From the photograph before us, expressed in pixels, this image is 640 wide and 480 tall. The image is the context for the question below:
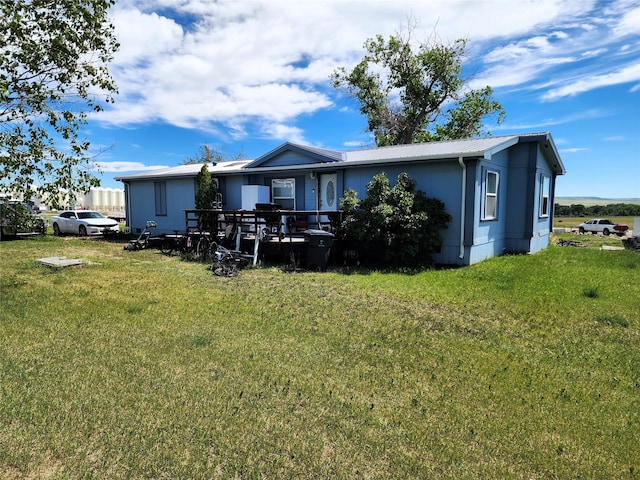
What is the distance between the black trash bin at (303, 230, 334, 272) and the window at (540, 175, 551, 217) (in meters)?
8.31

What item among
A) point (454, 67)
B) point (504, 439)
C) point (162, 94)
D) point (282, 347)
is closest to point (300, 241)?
point (282, 347)

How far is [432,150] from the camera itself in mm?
11391

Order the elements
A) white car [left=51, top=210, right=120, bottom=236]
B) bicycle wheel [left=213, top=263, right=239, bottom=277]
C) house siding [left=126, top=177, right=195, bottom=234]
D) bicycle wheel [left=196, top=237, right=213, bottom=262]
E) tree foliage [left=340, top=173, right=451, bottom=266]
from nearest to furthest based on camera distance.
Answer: bicycle wheel [left=213, top=263, right=239, bottom=277], tree foliage [left=340, top=173, right=451, bottom=266], bicycle wheel [left=196, top=237, right=213, bottom=262], house siding [left=126, top=177, right=195, bottom=234], white car [left=51, top=210, right=120, bottom=236]

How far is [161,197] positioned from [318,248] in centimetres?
1126

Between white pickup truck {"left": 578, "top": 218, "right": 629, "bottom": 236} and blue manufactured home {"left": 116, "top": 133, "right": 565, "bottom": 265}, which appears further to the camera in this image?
white pickup truck {"left": 578, "top": 218, "right": 629, "bottom": 236}

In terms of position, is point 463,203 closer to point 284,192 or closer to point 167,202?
point 284,192

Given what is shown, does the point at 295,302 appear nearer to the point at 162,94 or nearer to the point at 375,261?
the point at 375,261

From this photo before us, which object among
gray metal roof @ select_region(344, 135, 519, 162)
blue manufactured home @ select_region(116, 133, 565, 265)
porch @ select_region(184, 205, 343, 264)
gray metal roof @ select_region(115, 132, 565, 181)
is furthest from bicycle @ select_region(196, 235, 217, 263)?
gray metal roof @ select_region(344, 135, 519, 162)

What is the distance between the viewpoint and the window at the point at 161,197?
18.0 meters

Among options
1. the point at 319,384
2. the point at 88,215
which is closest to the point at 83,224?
the point at 88,215

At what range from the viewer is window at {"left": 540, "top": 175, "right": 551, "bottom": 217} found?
44.7ft

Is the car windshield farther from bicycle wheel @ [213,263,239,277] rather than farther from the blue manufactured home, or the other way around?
bicycle wheel @ [213,263,239,277]

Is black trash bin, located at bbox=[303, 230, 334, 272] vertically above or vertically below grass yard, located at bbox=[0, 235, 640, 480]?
above

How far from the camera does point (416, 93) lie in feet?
88.0
